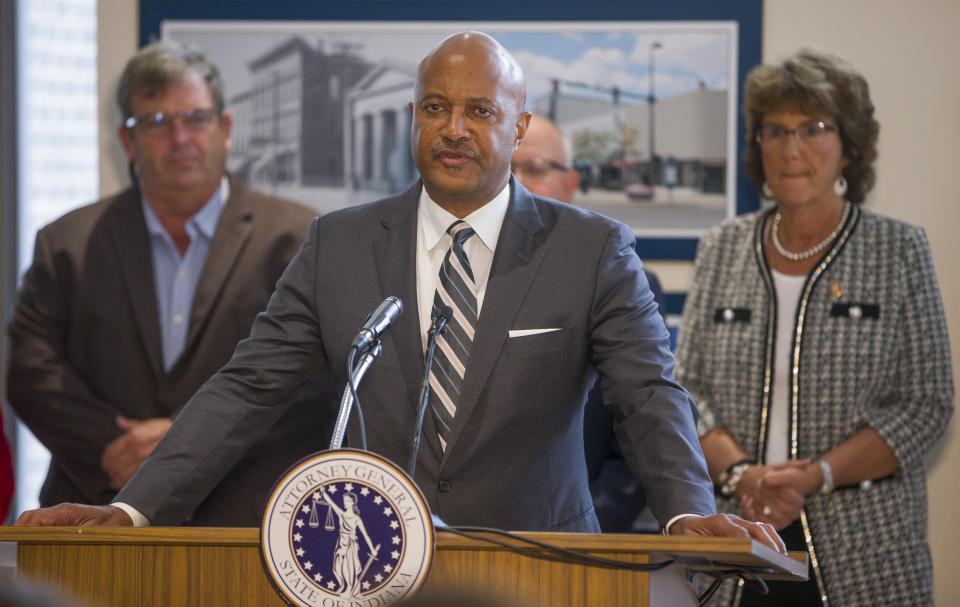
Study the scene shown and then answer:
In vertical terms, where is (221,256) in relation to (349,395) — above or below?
above

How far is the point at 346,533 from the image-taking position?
1.74m

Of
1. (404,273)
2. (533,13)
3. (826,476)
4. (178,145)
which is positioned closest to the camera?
(404,273)

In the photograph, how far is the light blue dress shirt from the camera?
3.66 metres

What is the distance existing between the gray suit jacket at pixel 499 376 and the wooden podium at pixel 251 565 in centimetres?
28

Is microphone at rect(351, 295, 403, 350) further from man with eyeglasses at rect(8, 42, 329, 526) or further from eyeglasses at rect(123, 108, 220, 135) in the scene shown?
eyeglasses at rect(123, 108, 220, 135)

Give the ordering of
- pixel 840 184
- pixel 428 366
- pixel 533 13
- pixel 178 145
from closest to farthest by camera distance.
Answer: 1. pixel 428 366
2. pixel 840 184
3. pixel 178 145
4. pixel 533 13

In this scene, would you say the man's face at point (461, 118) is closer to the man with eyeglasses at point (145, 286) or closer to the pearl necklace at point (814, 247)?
the man with eyeglasses at point (145, 286)

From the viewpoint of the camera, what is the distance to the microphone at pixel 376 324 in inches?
79.8

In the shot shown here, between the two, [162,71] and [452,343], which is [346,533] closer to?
[452,343]

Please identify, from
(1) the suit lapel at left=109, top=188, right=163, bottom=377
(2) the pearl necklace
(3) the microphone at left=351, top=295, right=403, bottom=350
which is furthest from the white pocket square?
(1) the suit lapel at left=109, top=188, right=163, bottom=377

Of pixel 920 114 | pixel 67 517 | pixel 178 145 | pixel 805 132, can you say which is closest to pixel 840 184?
pixel 805 132

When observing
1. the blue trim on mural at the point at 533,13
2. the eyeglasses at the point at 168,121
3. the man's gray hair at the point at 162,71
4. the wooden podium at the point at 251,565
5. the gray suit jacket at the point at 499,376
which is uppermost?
the blue trim on mural at the point at 533,13

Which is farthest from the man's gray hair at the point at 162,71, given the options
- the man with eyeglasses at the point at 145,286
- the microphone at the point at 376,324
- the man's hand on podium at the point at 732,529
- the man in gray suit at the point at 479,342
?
the man's hand on podium at the point at 732,529

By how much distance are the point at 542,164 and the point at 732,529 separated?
2.11 meters
